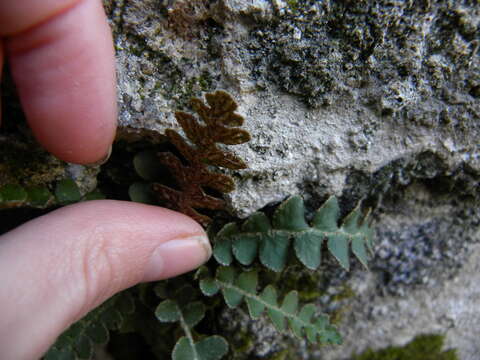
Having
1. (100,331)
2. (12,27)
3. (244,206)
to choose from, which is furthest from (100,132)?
(100,331)

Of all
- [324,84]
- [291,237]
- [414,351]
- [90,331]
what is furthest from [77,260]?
[414,351]

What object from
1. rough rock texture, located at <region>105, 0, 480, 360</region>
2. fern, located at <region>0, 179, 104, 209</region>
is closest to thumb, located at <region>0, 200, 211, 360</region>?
fern, located at <region>0, 179, 104, 209</region>

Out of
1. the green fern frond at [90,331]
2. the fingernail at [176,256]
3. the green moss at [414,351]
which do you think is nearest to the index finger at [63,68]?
the fingernail at [176,256]

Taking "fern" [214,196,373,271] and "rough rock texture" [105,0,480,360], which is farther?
"fern" [214,196,373,271]

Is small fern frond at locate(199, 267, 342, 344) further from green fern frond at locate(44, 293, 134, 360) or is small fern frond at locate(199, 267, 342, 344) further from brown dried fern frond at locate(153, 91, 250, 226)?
green fern frond at locate(44, 293, 134, 360)

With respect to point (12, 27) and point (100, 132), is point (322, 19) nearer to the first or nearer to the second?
point (100, 132)

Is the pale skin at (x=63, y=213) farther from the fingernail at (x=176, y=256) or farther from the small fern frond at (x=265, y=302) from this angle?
the small fern frond at (x=265, y=302)
